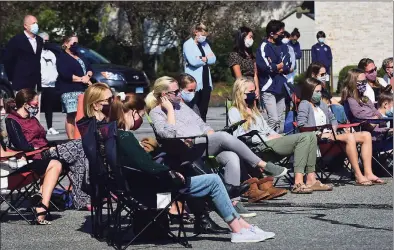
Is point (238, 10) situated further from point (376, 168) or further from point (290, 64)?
point (376, 168)

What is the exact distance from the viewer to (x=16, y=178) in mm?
11367

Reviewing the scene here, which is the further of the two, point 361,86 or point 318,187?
point 361,86

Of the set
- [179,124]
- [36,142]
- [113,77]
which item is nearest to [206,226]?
[179,124]

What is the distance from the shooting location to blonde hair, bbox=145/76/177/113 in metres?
11.4

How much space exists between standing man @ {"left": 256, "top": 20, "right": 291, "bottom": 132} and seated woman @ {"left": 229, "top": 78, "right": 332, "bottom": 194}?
8.96ft

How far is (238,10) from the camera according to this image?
1700 inches

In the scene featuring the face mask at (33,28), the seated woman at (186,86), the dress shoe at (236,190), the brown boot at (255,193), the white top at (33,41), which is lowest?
the brown boot at (255,193)

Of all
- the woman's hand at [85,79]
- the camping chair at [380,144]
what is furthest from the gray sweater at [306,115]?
the woman's hand at [85,79]

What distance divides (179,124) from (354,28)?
1275 inches

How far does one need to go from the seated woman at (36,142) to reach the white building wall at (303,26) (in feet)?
108

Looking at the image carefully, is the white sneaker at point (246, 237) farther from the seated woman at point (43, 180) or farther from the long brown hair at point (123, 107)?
the seated woman at point (43, 180)

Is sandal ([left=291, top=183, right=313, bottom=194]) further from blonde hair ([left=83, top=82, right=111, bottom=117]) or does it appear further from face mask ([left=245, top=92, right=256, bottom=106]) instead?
blonde hair ([left=83, top=82, right=111, bottom=117])

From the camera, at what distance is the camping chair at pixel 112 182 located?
31.7 feet

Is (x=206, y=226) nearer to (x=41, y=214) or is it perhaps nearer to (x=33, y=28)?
(x=41, y=214)
